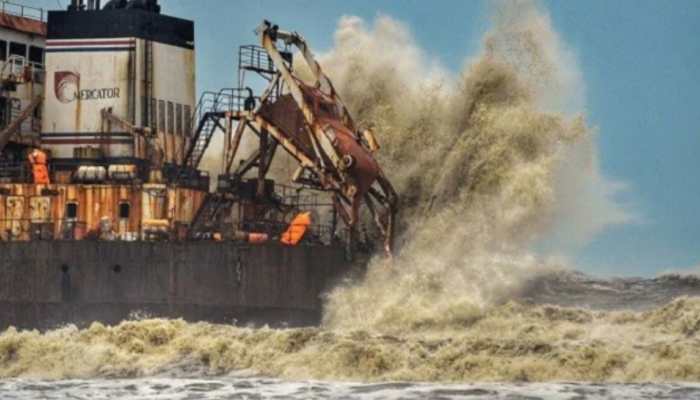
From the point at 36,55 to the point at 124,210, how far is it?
6997mm

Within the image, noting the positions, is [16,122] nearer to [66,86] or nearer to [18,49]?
[66,86]

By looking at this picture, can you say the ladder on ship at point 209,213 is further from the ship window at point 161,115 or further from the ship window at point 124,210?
the ship window at point 161,115

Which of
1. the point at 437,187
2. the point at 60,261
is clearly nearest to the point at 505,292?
the point at 437,187

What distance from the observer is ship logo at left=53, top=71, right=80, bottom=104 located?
4519 cm

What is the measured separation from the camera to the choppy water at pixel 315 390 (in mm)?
29062

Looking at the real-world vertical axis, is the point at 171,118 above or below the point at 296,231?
above

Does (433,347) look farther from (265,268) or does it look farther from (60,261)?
(60,261)

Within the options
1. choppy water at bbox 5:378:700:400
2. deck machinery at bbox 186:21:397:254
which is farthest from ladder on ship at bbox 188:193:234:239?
choppy water at bbox 5:378:700:400

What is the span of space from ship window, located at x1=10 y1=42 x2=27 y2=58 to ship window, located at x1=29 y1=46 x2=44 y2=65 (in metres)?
0.21

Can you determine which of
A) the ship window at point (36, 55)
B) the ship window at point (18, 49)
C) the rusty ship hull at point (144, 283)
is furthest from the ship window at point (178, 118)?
the rusty ship hull at point (144, 283)

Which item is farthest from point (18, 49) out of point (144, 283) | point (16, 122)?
point (144, 283)

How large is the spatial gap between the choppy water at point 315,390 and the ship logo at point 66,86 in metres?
13.5

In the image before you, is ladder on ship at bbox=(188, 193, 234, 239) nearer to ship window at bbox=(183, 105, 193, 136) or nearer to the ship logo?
ship window at bbox=(183, 105, 193, 136)

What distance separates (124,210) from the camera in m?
42.7
